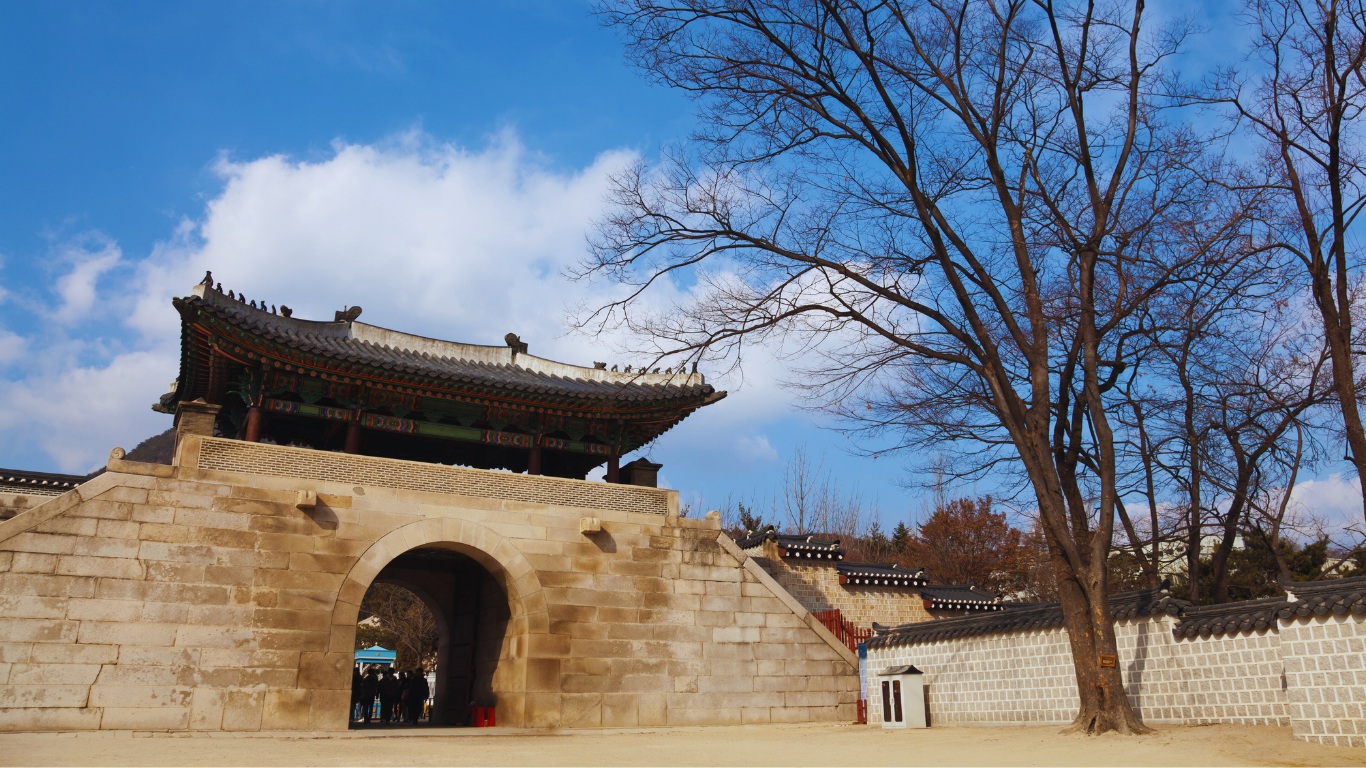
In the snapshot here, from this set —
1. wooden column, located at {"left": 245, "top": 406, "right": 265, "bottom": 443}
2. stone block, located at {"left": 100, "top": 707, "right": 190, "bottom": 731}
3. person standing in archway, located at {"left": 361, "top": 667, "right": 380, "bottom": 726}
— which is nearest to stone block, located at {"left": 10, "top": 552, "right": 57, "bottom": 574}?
stone block, located at {"left": 100, "top": 707, "right": 190, "bottom": 731}

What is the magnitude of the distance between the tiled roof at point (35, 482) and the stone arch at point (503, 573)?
7.34 meters

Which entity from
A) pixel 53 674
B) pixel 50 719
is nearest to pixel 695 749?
pixel 50 719

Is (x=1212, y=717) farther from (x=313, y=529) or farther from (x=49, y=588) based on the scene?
(x=49, y=588)

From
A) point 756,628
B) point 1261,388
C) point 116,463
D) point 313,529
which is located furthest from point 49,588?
point 1261,388

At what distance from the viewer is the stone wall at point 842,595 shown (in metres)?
19.4

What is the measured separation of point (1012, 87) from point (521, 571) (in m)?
9.57

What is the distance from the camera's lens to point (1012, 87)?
11070 millimetres

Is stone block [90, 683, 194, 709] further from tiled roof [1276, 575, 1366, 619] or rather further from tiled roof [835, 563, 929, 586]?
tiled roof [835, 563, 929, 586]

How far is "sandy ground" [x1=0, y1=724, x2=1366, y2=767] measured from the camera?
25.5ft

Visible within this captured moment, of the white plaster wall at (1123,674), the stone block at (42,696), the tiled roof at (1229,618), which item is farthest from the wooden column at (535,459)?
the tiled roof at (1229,618)

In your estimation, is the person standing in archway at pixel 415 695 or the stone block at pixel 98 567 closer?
the stone block at pixel 98 567

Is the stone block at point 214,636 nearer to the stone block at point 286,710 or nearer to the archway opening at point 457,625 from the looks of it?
the stone block at point 286,710

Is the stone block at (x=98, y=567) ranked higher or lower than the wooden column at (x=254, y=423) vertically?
lower

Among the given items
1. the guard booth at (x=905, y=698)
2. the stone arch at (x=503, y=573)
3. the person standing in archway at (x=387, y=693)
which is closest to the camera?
the guard booth at (x=905, y=698)
